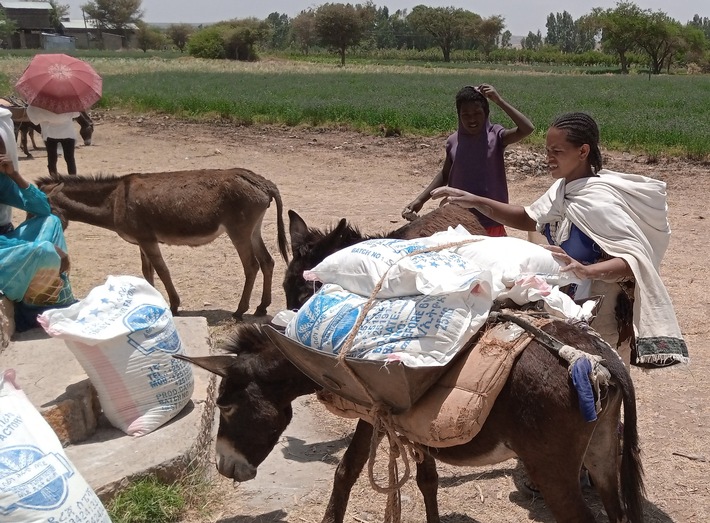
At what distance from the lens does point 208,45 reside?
7675cm

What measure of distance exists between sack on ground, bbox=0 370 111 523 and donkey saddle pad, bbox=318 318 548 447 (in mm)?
1216

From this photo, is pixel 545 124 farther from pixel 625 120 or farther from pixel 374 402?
Result: pixel 374 402

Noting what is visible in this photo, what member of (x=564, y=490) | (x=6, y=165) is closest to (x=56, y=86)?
(x=6, y=165)

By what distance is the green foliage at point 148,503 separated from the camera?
11.3 feet

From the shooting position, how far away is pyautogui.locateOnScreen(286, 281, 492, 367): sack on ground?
2574 mm

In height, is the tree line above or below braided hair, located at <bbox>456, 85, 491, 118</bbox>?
above

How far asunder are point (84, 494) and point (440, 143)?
1452 centimetres

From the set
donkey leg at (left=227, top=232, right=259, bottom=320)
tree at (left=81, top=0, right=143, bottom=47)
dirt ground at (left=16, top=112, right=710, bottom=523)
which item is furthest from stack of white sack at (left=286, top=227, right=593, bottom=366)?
tree at (left=81, top=0, right=143, bottom=47)

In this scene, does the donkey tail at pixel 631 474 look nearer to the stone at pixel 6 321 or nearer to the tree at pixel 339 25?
the stone at pixel 6 321

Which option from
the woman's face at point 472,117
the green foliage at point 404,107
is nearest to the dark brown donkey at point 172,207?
the woman's face at point 472,117

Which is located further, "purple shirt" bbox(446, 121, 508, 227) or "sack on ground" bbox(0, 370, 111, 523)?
"purple shirt" bbox(446, 121, 508, 227)

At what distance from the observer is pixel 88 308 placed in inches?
156

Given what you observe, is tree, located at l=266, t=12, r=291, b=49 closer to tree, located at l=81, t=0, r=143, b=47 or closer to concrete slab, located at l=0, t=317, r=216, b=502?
tree, located at l=81, t=0, r=143, b=47

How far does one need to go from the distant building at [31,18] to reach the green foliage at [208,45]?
29777 mm
